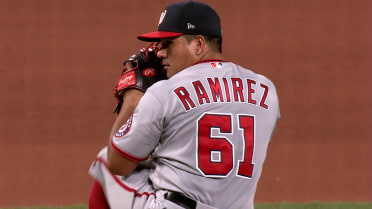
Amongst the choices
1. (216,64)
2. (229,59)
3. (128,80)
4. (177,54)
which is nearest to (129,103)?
(128,80)

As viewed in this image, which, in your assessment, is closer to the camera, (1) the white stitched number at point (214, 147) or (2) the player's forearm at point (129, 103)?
(1) the white stitched number at point (214, 147)

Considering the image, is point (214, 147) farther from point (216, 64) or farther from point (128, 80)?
point (128, 80)

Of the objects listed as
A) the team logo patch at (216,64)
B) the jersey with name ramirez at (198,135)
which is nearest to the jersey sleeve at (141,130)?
the jersey with name ramirez at (198,135)

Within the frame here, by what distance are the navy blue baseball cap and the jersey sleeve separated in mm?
282

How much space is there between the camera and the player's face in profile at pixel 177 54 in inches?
85.5

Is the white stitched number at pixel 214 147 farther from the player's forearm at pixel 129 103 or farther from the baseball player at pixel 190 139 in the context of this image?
the player's forearm at pixel 129 103

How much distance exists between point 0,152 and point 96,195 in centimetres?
402

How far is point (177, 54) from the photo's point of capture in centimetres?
218

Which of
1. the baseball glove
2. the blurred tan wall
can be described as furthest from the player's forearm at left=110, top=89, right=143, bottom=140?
the blurred tan wall

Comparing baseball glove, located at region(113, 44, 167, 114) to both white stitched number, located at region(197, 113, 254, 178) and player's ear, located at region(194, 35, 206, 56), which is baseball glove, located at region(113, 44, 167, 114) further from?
white stitched number, located at region(197, 113, 254, 178)

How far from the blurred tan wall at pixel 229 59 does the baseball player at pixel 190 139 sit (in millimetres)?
3686

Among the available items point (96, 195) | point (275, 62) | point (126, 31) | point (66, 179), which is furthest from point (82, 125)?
point (96, 195)

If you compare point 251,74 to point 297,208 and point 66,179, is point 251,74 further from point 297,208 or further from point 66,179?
point 66,179

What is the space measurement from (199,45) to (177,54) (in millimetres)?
86
